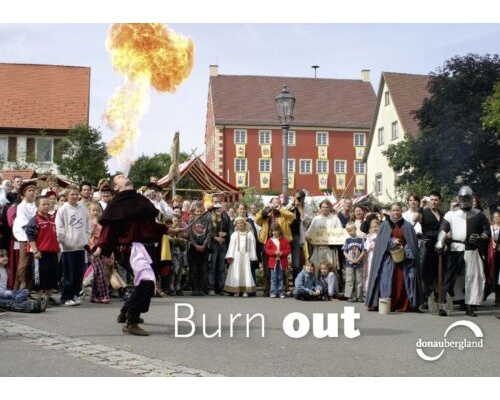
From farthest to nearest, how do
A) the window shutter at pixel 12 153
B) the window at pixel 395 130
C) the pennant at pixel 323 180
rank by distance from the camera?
1. the window shutter at pixel 12 153
2. the window at pixel 395 130
3. the pennant at pixel 323 180

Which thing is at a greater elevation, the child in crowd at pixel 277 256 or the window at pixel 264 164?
the window at pixel 264 164

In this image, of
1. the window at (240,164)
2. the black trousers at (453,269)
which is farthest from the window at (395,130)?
the black trousers at (453,269)

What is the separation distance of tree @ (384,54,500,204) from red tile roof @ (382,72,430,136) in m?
0.17

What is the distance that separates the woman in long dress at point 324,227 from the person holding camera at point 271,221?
41 cm

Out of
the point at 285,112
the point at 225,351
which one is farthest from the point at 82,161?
the point at 225,351

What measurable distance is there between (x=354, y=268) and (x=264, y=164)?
10.9 feet

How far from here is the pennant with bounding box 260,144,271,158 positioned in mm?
13148

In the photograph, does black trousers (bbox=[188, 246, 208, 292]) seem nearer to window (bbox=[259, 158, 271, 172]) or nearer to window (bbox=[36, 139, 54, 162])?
window (bbox=[259, 158, 271, 172])

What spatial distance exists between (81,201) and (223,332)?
4803 millimetres

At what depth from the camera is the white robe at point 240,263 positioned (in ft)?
41.7

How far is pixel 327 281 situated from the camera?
12.2m

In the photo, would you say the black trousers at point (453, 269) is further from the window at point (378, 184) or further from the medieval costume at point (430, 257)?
the window at point (378, 184)

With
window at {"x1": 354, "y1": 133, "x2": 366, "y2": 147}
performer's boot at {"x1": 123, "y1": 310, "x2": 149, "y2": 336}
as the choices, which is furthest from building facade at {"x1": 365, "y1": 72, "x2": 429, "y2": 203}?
performer's boot at {"x1": 123, "y1": 310, "x2": 149, "y2": 336}
